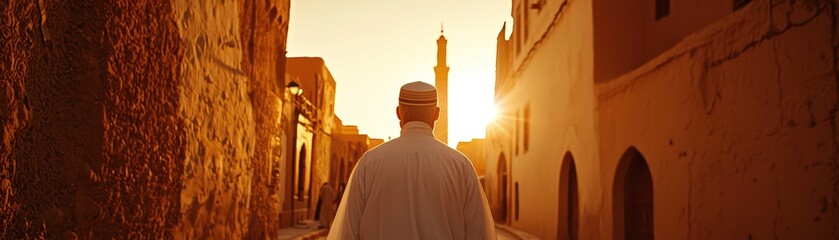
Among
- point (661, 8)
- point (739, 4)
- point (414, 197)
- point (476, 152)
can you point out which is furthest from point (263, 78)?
point (476, 152)

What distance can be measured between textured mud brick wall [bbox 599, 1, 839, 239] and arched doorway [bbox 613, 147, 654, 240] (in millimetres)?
1054

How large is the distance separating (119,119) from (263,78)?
13.9 ft

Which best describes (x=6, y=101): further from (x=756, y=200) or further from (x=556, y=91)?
(x=556, y=91)

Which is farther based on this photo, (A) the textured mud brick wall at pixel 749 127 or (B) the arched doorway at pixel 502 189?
(B) the arched doorway at pixel 502 189

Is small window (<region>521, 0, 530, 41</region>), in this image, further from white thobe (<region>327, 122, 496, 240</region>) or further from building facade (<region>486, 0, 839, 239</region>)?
white thobe (<region>327, 122, 496, 240</region>)

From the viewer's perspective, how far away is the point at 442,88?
2119 inches

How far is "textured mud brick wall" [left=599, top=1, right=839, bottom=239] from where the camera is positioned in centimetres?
442

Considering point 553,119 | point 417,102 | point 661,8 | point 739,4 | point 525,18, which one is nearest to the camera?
point 417,102

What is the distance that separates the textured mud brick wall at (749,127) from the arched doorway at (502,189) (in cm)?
1453

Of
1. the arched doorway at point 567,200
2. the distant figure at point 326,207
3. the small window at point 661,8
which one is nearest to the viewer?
the small window at point 661,8

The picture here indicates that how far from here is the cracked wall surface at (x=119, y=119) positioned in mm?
3236

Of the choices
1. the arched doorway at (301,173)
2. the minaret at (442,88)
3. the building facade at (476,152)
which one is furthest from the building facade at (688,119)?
the minaret at (442,88)

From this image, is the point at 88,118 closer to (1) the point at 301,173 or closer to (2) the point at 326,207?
(2) the point at 326,207

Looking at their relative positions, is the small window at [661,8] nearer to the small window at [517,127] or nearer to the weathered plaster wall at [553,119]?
the weathered plaster wall at [553,119]
